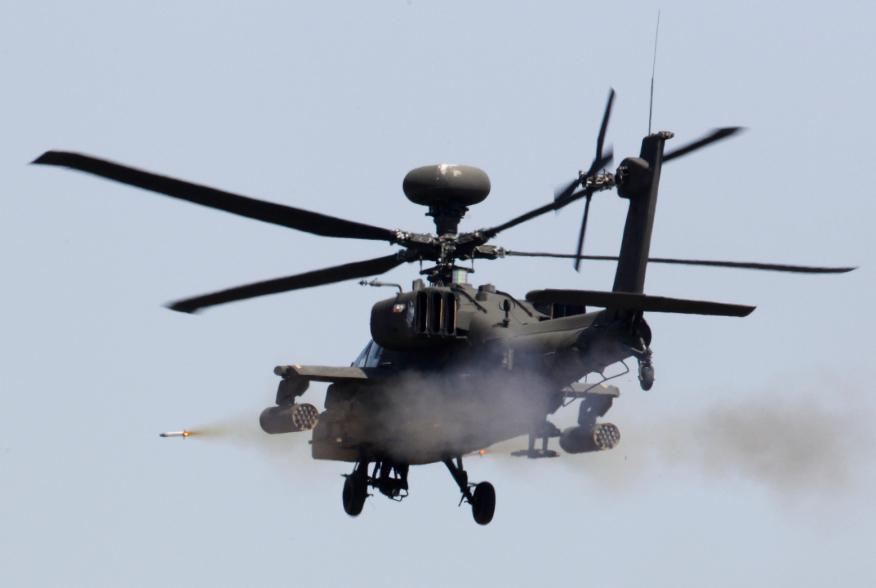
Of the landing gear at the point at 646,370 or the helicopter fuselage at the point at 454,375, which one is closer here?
the landing gear at the point at 646,370

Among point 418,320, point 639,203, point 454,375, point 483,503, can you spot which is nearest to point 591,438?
point 483,503

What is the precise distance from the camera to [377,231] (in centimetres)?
2508

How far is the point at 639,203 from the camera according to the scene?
23797mm

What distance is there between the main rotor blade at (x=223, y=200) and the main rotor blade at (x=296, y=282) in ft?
2.17

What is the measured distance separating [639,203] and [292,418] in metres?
6.69

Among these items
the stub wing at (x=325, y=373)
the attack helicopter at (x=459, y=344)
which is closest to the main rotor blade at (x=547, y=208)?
the attack helicopter at (x=459, y=344)

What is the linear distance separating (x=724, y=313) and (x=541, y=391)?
3886 millimetres

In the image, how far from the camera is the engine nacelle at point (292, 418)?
85.2ft

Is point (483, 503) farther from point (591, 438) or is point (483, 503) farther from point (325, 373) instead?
point (325, 373)

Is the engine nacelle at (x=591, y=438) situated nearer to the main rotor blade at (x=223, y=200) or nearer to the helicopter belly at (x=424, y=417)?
the helicopter belly at (x=424, y=417)

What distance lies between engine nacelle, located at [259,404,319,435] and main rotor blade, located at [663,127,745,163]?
709 cm

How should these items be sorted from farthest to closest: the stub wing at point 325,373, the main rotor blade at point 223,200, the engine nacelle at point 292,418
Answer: the engine nacelle at point 292,418 < the stub wing at point 325,373 < the main rotor blade at point 223,200

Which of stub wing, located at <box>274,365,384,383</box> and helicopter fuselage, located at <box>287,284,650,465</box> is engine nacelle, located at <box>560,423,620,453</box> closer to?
helicopter fuselage, located at <box>287,284,650,465</box>

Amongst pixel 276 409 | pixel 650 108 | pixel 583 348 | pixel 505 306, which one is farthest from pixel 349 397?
pixel 650 108
